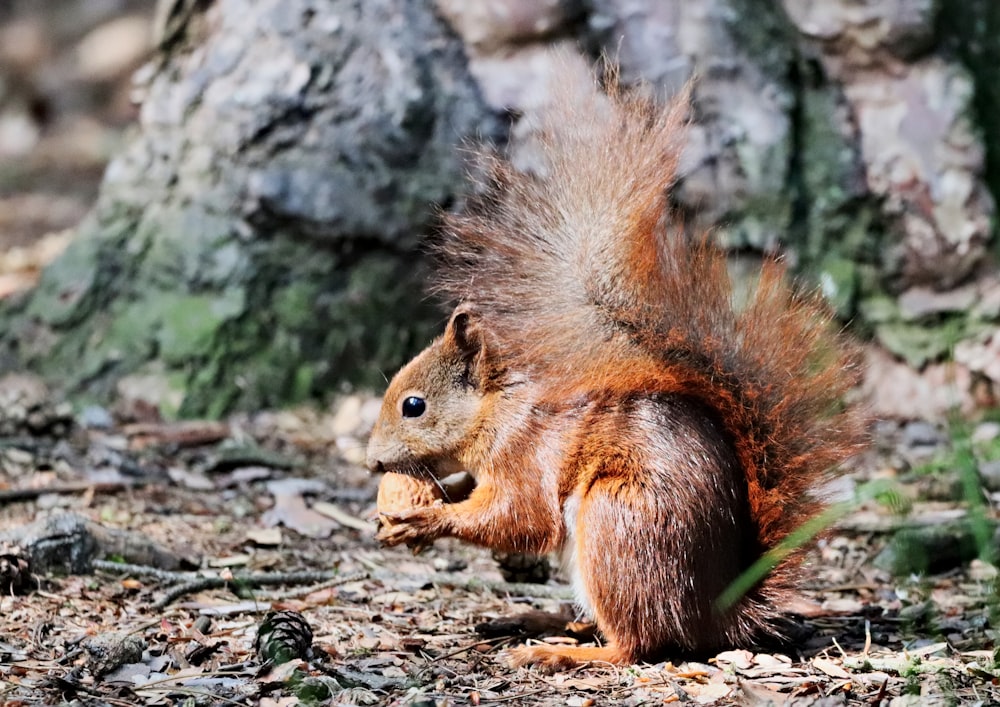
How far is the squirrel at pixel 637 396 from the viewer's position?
99.7 inches

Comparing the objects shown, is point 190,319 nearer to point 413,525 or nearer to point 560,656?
point 413,525

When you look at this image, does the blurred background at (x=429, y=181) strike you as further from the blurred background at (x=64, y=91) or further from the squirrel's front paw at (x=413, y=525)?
the blurred background at (x=64, y=91)

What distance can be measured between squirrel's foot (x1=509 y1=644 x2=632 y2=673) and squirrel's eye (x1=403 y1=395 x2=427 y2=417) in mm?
655

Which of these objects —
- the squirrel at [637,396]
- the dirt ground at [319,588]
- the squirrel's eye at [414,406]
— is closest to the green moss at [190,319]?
the dirt ground at [319,588]

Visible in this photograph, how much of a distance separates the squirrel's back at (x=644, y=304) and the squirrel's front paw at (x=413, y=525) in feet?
1.38

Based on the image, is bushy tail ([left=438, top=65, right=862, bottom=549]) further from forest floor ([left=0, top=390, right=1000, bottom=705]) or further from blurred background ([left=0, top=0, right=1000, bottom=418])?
blurred background ([left=0, top=0, right=1000, bottom=418])

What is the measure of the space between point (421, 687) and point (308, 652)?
0.25 meters

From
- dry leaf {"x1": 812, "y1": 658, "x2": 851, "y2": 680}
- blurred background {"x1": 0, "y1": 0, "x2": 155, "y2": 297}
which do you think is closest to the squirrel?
dry leaf {"x1": 812, "y1": 658, "x2": 851, "y2": 680}

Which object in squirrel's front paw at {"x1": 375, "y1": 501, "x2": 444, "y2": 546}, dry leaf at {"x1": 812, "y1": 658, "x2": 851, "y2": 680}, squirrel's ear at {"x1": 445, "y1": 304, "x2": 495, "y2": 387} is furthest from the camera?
squirrel's ear at {"x1": 445, "y1": 304, "x2": 495, "y2": 387}

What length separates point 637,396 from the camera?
264cm

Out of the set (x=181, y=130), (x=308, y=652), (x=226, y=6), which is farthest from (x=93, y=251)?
(x=308, y=652)

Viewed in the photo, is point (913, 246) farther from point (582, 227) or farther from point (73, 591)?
point (73, 591)

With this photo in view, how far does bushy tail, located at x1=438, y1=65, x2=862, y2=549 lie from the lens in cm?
254

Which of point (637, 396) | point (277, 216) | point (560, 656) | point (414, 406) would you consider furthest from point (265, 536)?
point (277, 216)
